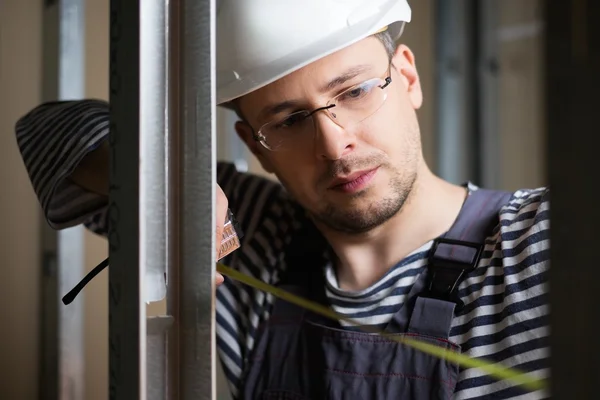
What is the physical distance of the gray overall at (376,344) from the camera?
103cm

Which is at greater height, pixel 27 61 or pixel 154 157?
pixel 27 61

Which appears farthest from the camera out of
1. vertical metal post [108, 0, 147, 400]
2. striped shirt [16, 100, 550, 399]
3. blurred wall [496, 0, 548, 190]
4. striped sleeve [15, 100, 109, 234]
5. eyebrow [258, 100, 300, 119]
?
blurred wall [496, 0, 548, 190]

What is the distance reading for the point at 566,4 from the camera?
0.41 metres

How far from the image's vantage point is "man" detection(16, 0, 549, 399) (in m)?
1.00

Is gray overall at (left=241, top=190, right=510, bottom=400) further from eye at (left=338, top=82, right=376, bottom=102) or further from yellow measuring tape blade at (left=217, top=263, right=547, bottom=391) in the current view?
eye at (left=338, top=82, right=376, bottom=102)

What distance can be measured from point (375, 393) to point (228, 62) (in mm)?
521

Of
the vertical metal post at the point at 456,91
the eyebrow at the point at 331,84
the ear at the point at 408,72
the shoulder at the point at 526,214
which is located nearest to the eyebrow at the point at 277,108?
the eyebrow at the point at 331,84

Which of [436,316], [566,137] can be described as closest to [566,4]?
[566,137]

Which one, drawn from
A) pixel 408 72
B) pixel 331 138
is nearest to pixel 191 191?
pixel 331 138

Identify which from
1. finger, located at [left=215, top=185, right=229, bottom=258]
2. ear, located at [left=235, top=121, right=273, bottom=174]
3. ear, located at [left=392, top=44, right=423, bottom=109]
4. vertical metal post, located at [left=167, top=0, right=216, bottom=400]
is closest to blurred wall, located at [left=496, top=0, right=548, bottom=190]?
ear, located at [left=392, top=44, right=423, bottom=109]

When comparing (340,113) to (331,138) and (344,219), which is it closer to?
(331,138)

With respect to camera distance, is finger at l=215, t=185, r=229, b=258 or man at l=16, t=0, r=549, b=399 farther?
man at l=16, t=0, r=549, b=399

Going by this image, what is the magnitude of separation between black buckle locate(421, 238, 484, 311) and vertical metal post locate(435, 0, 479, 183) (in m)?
1.40

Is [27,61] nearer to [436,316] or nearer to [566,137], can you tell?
[436,316]
